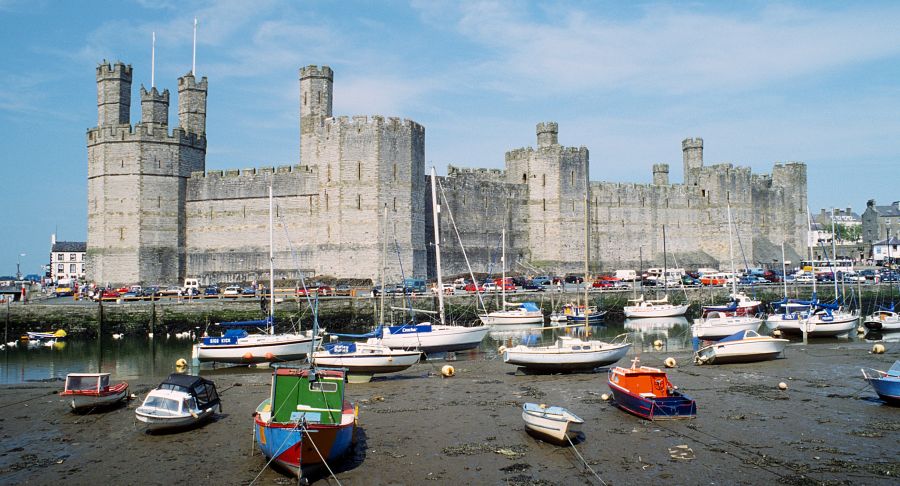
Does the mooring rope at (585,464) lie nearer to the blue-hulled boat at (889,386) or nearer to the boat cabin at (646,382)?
the boat cabin at (646,382)

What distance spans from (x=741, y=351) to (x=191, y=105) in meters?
37.1

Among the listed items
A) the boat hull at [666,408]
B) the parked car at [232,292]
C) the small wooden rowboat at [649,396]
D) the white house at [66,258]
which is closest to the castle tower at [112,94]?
the parked car at [232,292]

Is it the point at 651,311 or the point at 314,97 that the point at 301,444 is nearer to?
the point at 651,311

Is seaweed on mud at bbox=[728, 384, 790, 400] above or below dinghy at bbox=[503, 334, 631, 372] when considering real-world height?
below

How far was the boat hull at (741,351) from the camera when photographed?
2119 cm

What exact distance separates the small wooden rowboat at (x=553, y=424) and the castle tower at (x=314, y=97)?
33911mm

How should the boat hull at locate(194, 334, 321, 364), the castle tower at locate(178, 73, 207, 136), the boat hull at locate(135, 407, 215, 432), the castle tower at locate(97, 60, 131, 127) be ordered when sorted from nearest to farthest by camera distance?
the boat hull at locate(135, 407, 215, 432)
the boat hull at locate(194, 334, 321, 364)
the castle tower at locate(97, 60, 131, 127)
the castle tower at locate(178, 73, 207, 136)

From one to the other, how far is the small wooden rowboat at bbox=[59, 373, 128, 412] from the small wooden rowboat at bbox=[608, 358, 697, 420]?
10698 millimetres

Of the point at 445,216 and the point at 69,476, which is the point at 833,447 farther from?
the point at 445,216

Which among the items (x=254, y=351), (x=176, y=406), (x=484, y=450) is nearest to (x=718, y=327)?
(x=254, y=351)

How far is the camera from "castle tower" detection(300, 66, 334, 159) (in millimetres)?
44562

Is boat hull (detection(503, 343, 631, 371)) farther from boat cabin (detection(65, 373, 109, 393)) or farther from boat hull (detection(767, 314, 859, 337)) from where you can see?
boat hull (detection(767, 314, 859, 337))

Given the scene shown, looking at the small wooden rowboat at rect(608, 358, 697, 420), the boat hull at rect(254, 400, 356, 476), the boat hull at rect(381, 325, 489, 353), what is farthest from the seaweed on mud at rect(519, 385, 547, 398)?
the boat hull at rect(381, 325, 489, 353)

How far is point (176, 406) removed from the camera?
1394 centimetres
